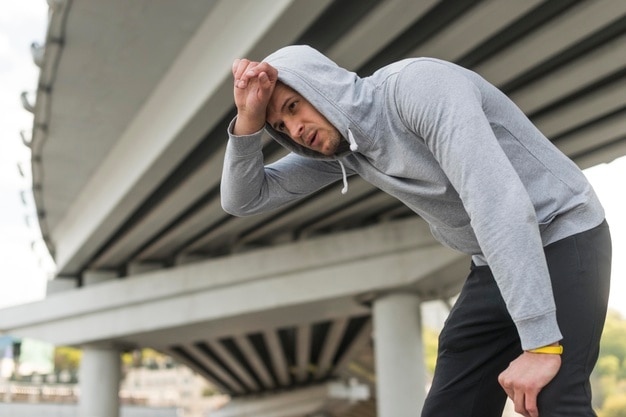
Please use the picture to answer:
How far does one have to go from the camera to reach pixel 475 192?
205 centimetres

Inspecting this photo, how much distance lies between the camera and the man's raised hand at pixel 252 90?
89.6 inches

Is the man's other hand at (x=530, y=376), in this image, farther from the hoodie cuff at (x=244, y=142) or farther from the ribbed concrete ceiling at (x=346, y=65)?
the ribbed concrete ceiling at (x=346, y=65)

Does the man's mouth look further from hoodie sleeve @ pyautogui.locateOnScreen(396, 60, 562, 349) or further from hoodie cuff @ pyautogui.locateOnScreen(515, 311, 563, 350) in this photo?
hoodie cuff @ pyautogui.locateOnScreen(515, 311, 563, 350)


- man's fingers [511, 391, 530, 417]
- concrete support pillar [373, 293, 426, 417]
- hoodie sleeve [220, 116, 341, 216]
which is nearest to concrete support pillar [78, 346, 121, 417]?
concrete support pillar [373, 293, 426, 417]

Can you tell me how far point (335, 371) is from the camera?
1736 inches

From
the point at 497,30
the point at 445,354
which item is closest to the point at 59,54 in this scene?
the point at 497,30

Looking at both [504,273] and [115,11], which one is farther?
[115,11]

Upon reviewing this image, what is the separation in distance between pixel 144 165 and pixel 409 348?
784cm

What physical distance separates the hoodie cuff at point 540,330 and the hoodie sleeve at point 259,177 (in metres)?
1.01

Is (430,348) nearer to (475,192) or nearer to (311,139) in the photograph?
(311,139)

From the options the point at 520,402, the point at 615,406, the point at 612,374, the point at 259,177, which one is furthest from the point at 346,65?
the point at 612,374

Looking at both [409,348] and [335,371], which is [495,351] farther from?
[335,371]

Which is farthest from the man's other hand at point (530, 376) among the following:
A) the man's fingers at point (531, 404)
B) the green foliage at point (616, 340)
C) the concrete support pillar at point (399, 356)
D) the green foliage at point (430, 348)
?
the green foliage at point (430, 348)

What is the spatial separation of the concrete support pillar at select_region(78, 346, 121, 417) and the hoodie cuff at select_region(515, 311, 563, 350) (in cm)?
2214
